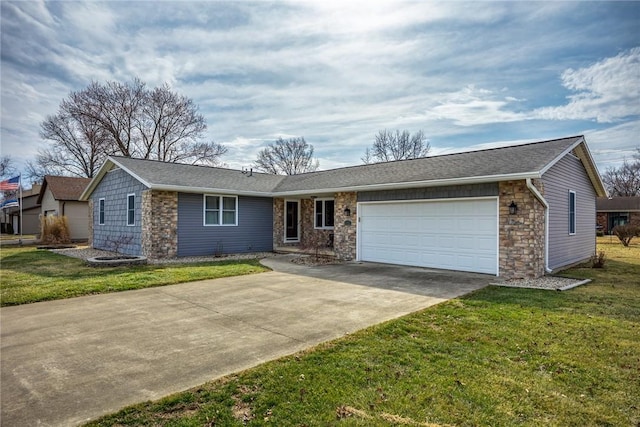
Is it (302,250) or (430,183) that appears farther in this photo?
(302,250)

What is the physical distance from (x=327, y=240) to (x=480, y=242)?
777 cm

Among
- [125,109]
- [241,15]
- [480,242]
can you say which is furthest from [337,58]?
[125,109]

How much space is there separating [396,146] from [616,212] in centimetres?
2192

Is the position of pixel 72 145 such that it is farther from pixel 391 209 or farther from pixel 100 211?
pixel 391 209

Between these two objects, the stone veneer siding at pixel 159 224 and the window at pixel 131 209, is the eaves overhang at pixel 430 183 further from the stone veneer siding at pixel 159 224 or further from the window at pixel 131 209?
the window at pixel 131 209

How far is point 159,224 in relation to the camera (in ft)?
42.1

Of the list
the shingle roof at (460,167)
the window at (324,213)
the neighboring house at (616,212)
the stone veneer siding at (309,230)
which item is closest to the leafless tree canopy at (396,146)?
the neighboring house at (616,212)

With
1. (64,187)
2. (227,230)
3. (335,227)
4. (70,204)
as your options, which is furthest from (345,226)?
(64,187)

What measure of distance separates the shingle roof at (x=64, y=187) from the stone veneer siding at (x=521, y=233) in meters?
23.1

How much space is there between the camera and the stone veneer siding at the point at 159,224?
1269 centimetres

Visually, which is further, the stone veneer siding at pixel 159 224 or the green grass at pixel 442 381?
the stone veneer siding at pixel 159 224

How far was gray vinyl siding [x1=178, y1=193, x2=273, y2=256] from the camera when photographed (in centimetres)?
1348

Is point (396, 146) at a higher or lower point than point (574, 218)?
higher

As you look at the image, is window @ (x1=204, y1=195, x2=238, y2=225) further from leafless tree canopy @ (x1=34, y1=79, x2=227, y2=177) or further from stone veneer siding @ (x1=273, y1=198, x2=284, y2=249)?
leafless tree canopy @ (x1=34, y1=79, x2=227, y2=177)
